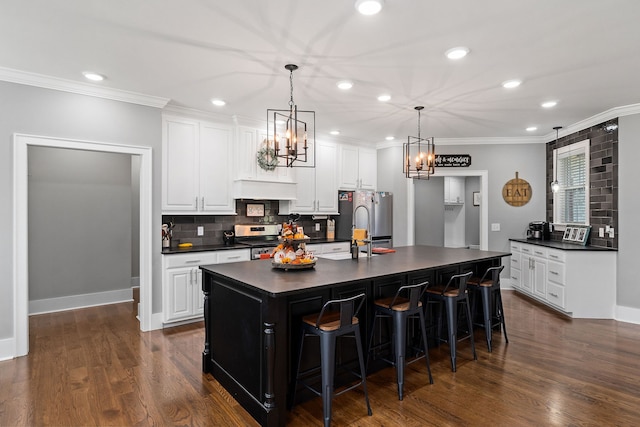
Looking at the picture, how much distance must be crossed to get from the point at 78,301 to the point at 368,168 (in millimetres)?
5006

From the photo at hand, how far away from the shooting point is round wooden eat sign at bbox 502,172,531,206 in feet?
20.3

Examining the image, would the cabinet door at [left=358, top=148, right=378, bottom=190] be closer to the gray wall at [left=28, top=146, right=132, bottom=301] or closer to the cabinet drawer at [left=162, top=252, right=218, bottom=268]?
the cabinet drawer at [left=162, top=252, right=218, bottom=268]

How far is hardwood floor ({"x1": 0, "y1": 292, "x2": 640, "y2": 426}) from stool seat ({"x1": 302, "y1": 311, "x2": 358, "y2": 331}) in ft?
2.03

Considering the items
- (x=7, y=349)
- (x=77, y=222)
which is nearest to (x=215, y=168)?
(x=77, y=222)

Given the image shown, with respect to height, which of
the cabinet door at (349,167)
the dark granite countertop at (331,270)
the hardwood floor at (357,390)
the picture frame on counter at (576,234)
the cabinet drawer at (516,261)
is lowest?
the hardwood floor at (357,390)

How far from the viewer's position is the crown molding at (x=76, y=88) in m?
3.33

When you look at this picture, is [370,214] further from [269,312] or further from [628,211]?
[269,312]

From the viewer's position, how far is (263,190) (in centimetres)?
514

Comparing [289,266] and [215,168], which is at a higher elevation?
[215,168]

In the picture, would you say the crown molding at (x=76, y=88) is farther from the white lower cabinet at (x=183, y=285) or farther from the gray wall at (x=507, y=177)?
the gray wall at (x=507, y=177)

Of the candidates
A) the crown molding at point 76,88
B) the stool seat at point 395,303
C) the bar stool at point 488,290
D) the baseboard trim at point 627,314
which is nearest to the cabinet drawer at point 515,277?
the baseboard trim at point 627,314

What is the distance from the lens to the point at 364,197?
19.7 feet

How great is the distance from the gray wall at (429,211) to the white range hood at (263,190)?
8.72 ft

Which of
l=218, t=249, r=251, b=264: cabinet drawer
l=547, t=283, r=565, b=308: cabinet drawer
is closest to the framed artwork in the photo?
l=218, t=249, r=251, b=264: cabinet drawer
